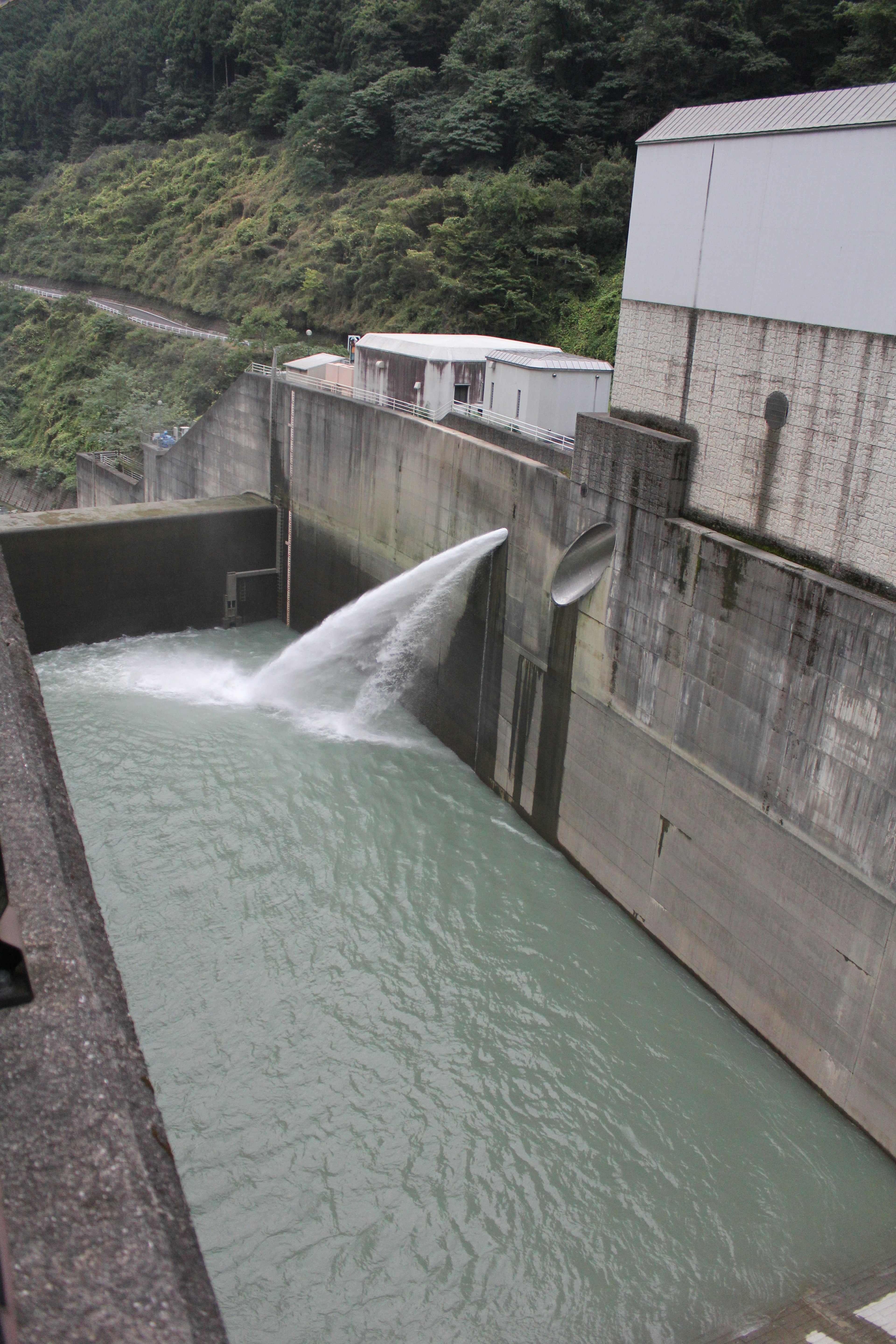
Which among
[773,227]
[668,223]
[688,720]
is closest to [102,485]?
[668,223]

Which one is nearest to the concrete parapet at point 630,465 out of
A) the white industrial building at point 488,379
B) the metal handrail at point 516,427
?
the metal handrail at point 516,427

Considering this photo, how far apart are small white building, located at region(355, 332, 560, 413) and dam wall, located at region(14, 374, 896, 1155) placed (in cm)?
150

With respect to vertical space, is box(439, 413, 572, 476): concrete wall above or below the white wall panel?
below

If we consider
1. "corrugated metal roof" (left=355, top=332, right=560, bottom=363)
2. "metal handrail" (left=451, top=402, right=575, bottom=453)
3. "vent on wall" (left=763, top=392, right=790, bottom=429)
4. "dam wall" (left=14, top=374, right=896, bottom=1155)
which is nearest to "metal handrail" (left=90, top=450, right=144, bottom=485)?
"corrugated metal roof" (left=355, top=332, right=560, bottom=363)

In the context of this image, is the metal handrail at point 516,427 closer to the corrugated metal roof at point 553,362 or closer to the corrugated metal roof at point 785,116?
the corrugated metal roof at point 553,362

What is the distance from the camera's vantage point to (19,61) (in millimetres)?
71000

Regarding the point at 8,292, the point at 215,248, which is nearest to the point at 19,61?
the point at 8,292

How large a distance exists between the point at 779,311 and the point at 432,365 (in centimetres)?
955

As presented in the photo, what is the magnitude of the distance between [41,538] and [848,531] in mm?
15145

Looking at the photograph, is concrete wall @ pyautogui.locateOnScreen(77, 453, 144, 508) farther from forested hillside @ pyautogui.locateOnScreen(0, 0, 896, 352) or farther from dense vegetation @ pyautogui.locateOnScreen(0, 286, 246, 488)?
forested hillside @ pyautogui.locateOnScreen(0, 0, 896, 352)

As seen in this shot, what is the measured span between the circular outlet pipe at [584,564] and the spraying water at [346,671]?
294 centimetres

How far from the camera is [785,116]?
10984 millimetres

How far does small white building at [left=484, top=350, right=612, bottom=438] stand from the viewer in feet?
59.1

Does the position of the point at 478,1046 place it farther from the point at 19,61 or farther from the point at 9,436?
the point at 19,61
